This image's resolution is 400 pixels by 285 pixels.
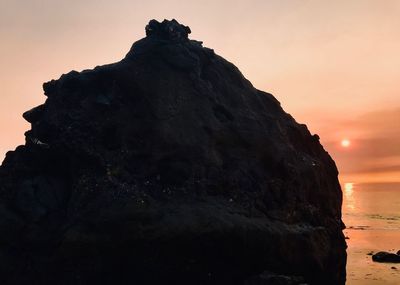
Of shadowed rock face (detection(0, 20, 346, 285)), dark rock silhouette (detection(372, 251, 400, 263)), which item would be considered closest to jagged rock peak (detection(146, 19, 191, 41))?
shadowed rock face (detection(0, 20, 346, 285))

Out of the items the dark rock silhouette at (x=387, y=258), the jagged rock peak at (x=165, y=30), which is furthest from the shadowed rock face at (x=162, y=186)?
the dark rock silhouette at (x=387, y=258)

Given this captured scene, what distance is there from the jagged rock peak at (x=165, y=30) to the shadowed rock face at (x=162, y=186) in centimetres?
7

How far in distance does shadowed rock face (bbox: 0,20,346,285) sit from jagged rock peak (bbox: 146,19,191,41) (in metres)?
0.07

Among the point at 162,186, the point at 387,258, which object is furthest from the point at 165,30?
the point at 387,258

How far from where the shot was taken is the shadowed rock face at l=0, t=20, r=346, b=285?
15930 mm

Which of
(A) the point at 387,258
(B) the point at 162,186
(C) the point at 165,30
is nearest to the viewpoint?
(B) the point at 162,186

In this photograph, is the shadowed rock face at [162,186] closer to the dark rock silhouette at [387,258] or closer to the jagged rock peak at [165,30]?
the jagged rock peak at [165,30]

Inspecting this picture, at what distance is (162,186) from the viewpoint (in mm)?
17047

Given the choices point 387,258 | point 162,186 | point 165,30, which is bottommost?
point 387,258

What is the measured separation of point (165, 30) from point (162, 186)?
9.23 meters

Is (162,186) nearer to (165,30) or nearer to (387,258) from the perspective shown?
(165,30)

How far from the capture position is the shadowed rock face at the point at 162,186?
15930 millimetres

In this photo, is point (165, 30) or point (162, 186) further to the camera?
point (165, 30)

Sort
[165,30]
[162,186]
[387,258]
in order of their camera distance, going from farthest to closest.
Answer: [387,258], [165,30], [162,186]
